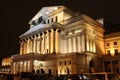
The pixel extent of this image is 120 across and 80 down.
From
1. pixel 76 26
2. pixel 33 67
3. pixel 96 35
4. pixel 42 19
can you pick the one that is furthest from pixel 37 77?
pixel 42 19

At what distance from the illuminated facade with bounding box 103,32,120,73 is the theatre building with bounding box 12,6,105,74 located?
174 centimetres

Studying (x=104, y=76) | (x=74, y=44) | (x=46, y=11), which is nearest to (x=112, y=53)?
(x=74, y=44)

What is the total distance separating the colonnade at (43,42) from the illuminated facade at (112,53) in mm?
16990

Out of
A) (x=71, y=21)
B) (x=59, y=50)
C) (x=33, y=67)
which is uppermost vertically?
(x=71, y=21)

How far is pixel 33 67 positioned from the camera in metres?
59.9

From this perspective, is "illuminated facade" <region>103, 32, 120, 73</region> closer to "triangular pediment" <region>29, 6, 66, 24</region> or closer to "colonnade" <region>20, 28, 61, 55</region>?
"colonnade" <region>20, 28, 61, 55</region>

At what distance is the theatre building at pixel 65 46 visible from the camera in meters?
56.2

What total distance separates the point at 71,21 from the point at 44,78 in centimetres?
3976

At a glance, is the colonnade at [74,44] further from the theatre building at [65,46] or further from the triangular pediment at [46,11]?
the triangular pediment at [46,11]

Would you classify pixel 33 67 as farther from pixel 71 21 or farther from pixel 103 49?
pixel 103 49

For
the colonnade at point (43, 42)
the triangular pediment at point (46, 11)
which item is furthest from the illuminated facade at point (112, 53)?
the triangular pediment at point (46, 11)

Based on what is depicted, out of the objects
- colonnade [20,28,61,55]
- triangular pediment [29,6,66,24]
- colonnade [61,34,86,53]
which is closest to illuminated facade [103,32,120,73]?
colonnade [61,34,86,53]

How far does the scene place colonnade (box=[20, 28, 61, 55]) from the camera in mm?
63344

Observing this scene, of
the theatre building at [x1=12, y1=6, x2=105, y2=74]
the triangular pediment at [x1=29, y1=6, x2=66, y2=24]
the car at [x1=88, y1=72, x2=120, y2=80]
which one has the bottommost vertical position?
the car at [x1=88, y1=72, x2=120, y2=80]
